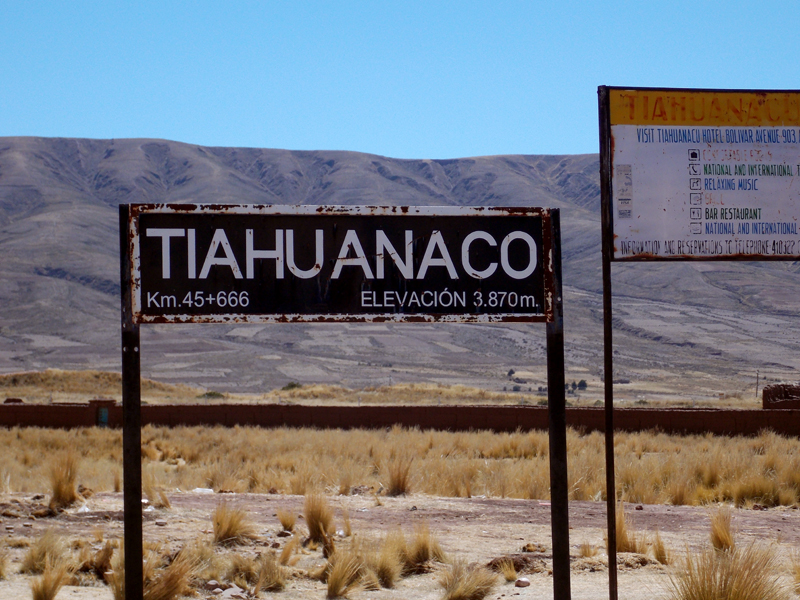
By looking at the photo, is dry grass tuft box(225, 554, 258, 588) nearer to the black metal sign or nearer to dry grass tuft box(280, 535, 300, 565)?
dry grass tuft box(280, 535, 300, 565)

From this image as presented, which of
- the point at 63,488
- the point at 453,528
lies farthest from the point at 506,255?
the point at 63,488

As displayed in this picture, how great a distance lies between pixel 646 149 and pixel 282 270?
275 cm

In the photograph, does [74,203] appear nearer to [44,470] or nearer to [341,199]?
[341,199]

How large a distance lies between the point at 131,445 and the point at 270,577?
8.27 feet

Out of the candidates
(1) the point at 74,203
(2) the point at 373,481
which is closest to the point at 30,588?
(2) the point at 373,481

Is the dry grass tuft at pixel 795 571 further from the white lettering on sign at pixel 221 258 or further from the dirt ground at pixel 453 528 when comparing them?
the white lettering on sign at pixel 221 258

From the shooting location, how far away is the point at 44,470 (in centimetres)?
1606

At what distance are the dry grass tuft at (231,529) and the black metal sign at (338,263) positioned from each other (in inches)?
161

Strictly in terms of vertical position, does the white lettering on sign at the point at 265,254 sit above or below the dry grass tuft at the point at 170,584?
above

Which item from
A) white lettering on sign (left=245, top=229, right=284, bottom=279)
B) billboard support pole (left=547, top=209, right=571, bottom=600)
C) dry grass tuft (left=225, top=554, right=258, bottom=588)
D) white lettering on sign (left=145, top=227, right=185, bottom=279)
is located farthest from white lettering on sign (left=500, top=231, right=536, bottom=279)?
dry grass tuft (left=225, top=554, right=258, bottom=588)

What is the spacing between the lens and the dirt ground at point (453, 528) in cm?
727

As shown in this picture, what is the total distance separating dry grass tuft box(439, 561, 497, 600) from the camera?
22.6 feet

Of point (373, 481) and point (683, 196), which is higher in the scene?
point (683, 196)

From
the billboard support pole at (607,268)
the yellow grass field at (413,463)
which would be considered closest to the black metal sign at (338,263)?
the billboard support pole at (607,268)
